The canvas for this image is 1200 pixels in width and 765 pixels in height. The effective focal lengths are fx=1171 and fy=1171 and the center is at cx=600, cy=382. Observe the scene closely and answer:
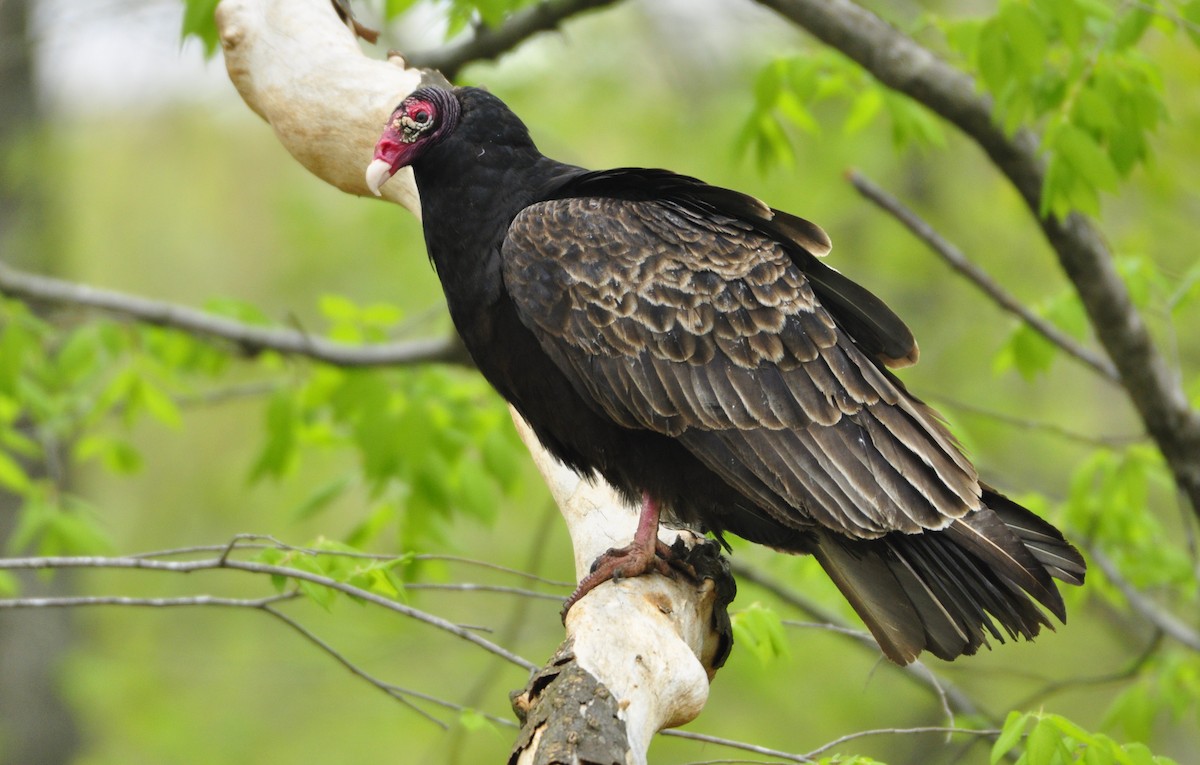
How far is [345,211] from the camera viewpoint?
10523mm

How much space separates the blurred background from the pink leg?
169cm

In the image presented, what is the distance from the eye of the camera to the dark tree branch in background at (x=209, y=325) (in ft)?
16.4

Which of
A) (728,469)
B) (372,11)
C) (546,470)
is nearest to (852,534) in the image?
(728,469)

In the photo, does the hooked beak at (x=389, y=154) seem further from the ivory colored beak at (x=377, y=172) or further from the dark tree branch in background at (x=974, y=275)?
the dark tree branch in background at (x=974, y=275)

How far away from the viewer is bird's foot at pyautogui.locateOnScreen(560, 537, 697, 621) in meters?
2.78

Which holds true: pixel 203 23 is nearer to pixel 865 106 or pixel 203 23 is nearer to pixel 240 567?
pixel 240 567

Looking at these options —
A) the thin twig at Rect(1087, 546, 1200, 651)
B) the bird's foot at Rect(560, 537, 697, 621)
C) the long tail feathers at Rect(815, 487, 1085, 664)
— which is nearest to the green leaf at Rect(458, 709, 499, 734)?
the bird's foot at Rect(560, 537, 697, 621)

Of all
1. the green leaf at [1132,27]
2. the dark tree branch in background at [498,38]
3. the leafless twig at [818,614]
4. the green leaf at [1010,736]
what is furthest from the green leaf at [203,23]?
the green leaf at [1010,736]

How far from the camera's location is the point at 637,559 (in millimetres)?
2814

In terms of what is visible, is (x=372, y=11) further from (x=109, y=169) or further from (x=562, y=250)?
(x=109, y=169)

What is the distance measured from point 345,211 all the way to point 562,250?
809 centimetres

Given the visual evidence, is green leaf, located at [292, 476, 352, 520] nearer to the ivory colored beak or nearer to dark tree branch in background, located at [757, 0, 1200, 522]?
the ivory colored beak

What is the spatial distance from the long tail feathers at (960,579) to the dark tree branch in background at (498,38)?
92.6 inches

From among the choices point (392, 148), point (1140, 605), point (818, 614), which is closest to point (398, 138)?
point (392, 148)
